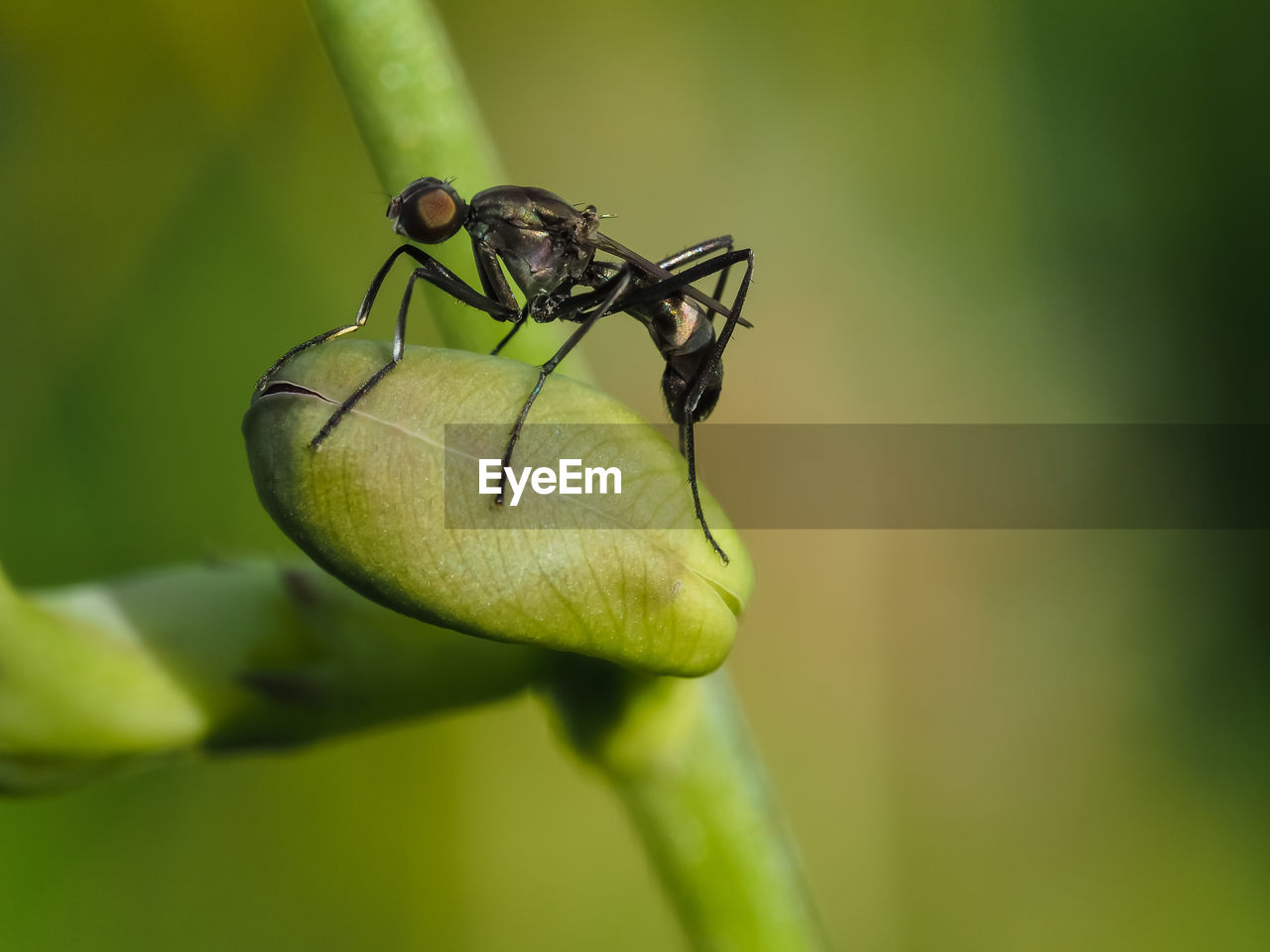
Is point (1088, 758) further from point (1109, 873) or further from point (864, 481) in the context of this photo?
point (864, 481)

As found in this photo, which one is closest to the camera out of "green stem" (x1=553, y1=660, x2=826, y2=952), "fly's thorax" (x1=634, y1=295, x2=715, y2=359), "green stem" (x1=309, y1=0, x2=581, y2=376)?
"green stem" (x1=309, y1=0, x2=581, y2=376)

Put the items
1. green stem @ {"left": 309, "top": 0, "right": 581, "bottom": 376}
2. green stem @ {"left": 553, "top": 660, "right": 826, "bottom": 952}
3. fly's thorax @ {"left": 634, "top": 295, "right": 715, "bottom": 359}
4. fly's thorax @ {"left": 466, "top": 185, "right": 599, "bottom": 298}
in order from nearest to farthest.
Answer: green stem @ {"left": 309, "top": 0, "right": 581, "bottom": 376}, green stem @ {"left": 553, "top": 660, "right": 826, "bottom": 952}, fly's thorax @ {"left": 466, "top": 185, "right": 599, "bottom": 298}, fly's thorax @ {"left": 634, "top": 295, "right": 715, "bottom": 359}

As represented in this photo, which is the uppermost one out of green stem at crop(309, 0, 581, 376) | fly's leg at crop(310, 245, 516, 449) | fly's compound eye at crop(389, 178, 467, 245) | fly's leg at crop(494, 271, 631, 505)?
green stem at crop(309, 0, 581, 376)

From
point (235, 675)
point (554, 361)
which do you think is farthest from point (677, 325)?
point (235, 675)

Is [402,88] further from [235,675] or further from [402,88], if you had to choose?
[235,675]

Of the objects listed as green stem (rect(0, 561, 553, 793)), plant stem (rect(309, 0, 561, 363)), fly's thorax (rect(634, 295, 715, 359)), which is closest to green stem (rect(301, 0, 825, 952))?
plant stem (rect(309, 0, 561, 363))

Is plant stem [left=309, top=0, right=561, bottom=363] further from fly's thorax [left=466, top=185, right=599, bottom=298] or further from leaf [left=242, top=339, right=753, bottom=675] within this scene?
fly's thorax [left=466, top=185, right=599, bottom=298]
